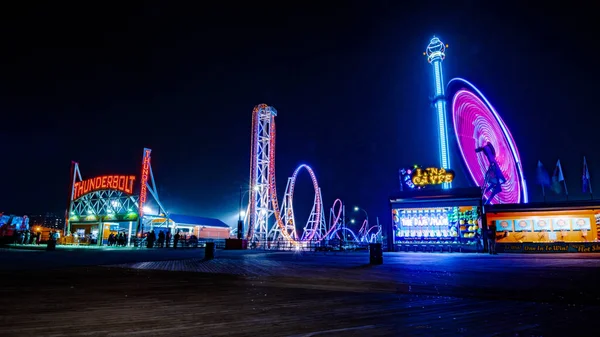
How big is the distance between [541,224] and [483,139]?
1217cm

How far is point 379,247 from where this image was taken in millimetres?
14273

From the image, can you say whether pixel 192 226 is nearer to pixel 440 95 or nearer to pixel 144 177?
pixel 144 177

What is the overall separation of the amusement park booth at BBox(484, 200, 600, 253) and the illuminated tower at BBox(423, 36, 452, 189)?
6.91 m

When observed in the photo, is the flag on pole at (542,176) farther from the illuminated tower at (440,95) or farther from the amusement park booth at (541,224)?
the illuminated tower at (440,95)

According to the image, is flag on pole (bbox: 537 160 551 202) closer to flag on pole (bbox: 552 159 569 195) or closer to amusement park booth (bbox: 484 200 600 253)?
flag on pole (bbox: 552 159 569 195)

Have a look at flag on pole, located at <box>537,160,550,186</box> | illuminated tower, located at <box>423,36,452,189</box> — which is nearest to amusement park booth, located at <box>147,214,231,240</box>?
illuminated tower, located at <box>423,36,452,189</box>

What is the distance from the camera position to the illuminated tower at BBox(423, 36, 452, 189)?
4100cm

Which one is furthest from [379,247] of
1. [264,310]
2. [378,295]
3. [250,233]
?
[250,233]

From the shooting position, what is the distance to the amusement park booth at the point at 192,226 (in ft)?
207

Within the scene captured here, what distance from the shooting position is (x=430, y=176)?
34.0 meters

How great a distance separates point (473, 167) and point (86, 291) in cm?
3948

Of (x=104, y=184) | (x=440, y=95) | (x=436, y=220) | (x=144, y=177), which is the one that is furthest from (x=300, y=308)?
(x=104, y=184)

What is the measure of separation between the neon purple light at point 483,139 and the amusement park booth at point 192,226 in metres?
42.5

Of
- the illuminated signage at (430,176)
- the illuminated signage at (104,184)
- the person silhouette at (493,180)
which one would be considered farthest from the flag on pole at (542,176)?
the illuminated signage at (104,184)
